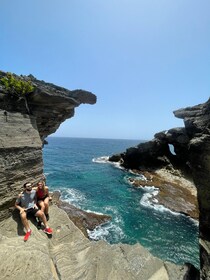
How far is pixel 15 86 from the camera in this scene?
46.7ft

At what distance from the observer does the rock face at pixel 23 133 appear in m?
11.6

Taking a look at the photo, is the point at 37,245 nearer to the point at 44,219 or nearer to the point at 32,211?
the point at 44,219

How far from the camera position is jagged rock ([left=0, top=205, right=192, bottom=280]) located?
786 cm

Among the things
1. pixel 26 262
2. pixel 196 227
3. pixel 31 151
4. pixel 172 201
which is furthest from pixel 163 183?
pixel 26 262

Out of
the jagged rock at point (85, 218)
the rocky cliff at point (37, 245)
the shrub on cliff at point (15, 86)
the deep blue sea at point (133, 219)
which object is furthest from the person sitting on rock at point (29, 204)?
the jagged rock at point (85, 218)

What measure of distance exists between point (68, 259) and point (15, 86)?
1122cm

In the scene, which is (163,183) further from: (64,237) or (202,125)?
(64,237)

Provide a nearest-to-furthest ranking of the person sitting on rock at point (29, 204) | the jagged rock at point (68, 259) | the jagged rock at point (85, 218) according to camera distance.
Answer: the jagged rock at point (68, 259)
the person sitting on rock at point (29, 204)
the jagged rock at point (85, 218)

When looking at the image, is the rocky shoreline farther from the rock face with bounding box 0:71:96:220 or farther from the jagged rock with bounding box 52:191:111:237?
the rock face with bounding box 0:71:96:220

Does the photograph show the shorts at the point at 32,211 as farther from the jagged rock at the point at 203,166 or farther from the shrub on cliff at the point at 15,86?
the jagged rock at the point at 203,166

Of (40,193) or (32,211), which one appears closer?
(32,211)

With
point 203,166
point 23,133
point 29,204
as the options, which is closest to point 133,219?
point 203,166

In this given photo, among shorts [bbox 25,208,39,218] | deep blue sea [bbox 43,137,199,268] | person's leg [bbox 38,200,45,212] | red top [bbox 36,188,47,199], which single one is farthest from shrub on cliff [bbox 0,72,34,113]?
deep blue sea [bbox 43,137,199,268]

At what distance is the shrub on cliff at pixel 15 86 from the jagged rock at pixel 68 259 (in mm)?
7976
